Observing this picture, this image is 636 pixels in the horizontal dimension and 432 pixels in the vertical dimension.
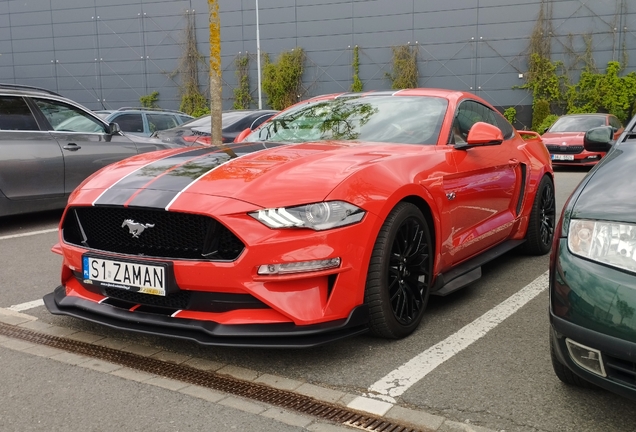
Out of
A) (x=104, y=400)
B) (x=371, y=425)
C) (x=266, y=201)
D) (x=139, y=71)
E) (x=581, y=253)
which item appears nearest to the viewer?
(x=581, y=253)

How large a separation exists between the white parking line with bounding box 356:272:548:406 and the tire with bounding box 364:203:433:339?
0.22m

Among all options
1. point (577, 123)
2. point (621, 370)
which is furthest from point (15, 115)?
point (577, 123)

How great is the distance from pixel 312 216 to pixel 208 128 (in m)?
8.31

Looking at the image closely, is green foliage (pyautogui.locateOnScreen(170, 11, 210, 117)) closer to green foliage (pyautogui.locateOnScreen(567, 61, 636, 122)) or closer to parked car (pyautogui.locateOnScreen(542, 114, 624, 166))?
green foliage (pyautogui.locateOnScreen(567, 61, 636, 122))

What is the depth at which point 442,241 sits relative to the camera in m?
3.83

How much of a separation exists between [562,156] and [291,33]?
17.5 m

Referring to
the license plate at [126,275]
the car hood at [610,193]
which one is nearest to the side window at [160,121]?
the license plate at [126,275]

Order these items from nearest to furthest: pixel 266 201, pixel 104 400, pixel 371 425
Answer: pixel 371 425, pixel 104 400, pixel 266 201

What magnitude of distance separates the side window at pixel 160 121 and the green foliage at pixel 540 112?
1651 cm

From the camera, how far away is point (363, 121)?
174 inches

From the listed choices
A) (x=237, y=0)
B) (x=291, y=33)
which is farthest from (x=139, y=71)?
(x=291, y=33)

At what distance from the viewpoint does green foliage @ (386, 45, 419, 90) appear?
2747 cm

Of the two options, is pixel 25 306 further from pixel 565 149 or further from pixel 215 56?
pixel 565 149

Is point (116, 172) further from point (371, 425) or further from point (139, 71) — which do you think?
point (139, 71)
